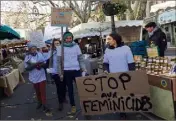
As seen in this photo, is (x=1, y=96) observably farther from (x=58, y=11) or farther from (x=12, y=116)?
(x=58, y=11)

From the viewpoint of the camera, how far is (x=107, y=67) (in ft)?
21.1

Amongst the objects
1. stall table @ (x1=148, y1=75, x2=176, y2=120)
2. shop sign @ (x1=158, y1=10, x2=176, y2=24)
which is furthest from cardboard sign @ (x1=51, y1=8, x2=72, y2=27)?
shop sign @ (x1=158, y1=10, x2=176, y2=24)

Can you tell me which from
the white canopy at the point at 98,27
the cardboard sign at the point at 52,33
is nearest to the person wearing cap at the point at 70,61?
the cardboard sign at the point at 52,33

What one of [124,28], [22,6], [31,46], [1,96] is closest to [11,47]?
[22,6]

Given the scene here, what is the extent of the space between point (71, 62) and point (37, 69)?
0.98m

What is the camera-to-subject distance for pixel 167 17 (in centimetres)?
2559

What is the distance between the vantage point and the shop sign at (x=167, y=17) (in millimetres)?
24288

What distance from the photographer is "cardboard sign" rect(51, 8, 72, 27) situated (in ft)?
24.8

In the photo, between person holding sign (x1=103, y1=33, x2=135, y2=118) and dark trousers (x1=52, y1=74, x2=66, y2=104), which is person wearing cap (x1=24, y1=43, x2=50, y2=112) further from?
person holding sign (x1=103, y1=33, x2=135, y2=118)

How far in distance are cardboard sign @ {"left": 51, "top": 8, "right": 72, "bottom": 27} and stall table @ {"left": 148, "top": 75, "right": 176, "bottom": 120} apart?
7.60 ft

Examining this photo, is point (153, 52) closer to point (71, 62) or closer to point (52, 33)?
point (71, 62)

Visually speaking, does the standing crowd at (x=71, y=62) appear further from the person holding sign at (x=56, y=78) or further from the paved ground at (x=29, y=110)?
the paved ground at (x=29, y=110)

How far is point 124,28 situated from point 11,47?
36.7ft

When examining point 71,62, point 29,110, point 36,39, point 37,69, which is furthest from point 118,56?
point 36,39
